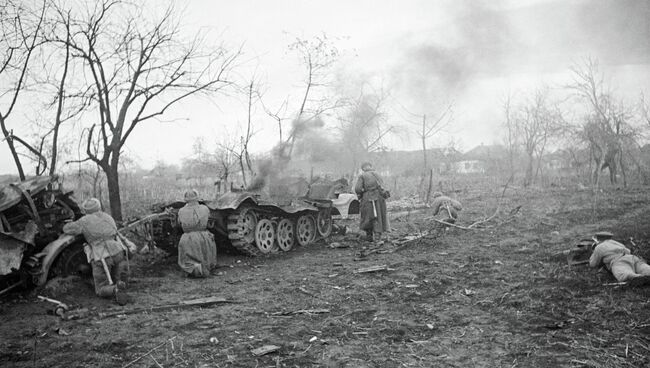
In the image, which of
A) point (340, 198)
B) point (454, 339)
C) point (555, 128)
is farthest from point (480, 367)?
point (555, 128)

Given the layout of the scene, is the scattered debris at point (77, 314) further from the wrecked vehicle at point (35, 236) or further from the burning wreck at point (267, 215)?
the burning wreck at point (267, 215)

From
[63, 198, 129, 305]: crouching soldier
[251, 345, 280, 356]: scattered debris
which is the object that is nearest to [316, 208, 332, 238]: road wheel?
[63, 198, 129, 305]: crouching soldier

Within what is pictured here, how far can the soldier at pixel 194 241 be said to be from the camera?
813cm

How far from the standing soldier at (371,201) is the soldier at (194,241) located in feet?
13.1

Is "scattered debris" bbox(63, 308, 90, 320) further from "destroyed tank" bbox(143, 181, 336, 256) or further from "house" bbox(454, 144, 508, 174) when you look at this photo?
"house" bbox(454, 144, 508, 174)

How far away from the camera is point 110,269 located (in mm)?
7090

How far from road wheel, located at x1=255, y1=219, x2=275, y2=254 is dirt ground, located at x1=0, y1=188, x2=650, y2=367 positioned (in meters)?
0.84

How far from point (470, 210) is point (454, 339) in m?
13.1

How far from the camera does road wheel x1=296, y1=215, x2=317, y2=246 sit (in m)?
11.3

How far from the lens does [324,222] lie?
41.3 feet

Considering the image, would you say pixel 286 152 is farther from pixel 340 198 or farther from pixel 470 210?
pixel 470 210

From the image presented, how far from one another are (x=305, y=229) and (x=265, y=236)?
5.38 ft

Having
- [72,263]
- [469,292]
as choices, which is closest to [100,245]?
[72,263]

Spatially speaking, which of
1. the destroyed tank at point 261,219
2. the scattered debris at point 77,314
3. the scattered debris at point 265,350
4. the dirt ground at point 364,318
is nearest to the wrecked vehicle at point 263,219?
the destroyed tank at point 261,219
